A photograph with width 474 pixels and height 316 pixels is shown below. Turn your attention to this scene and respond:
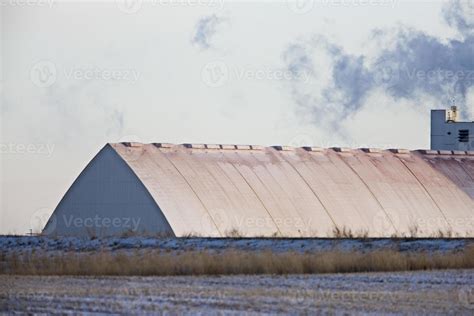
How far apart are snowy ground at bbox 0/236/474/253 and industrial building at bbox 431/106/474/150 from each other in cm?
5052

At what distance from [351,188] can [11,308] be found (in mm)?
41731

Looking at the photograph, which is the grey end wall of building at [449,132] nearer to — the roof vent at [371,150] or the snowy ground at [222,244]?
the roof vent at [371,150]

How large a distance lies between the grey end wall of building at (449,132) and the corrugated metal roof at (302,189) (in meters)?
16.9

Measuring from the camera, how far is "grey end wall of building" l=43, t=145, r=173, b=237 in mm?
50906

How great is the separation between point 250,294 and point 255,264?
20.4 ft

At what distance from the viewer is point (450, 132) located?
8269 cm

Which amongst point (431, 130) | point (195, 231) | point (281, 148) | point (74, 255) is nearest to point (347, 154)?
point (281, 148)

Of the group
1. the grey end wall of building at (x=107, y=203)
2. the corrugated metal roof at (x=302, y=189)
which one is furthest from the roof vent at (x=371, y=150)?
the grey end wall of building at (x=107, y=203)

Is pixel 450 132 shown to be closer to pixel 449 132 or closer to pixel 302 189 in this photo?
pixel 449 132

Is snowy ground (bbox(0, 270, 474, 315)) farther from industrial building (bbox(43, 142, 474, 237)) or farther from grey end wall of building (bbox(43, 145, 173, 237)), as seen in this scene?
grey end wall of building (bbox(43, 145, 173, 237))

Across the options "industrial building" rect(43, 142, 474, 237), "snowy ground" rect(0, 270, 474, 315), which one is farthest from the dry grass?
"industrial building" rect(43, 142, 474, 237)

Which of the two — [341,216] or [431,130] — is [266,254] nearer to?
[341,216]

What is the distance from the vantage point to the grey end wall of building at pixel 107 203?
50.9 meters

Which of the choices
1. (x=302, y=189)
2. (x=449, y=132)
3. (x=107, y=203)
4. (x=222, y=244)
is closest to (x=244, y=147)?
(x=302, y=189)
